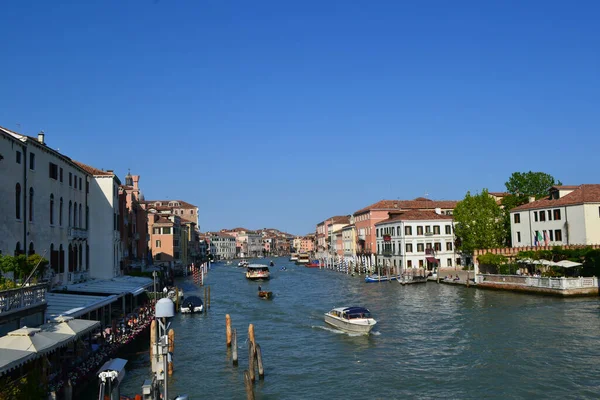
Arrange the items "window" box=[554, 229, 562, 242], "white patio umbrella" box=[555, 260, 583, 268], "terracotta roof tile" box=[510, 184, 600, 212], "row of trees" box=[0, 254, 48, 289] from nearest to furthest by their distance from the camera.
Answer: "row of trees" box=[0, 254, 48, 289], "white patio umbrella" box=[555, 260, 583, 268], "terracotta roof tile" box=[510, 184, 600, 212], "window" box=[554, 229, 562, 242]

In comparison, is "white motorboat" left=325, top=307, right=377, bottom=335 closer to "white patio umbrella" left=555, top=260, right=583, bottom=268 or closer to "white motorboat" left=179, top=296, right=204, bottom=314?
"white motorboat" left=179, top=296, right=204, bottom=314

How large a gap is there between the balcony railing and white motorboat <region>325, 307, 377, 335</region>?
642 inches

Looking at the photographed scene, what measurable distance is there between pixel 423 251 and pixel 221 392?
175 ft

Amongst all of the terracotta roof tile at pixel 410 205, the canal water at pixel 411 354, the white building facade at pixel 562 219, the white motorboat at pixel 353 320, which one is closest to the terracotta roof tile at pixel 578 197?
the white building facade at pixel 562 219

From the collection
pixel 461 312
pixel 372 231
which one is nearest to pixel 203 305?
pixel 461 312

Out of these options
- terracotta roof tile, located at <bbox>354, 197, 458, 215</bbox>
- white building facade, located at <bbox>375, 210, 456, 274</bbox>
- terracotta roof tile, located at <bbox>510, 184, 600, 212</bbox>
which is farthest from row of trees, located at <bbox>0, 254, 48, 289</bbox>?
terracotta roof tile, located at <bbox>354, 197, 458, 215</bbox>

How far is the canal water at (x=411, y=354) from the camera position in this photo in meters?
19.9

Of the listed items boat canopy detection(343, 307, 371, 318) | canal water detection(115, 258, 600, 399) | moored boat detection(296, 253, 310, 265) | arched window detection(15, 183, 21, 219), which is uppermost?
arched window detection(15, 183, 21, 219)

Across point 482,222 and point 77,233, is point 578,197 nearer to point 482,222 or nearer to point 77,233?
point 482,222

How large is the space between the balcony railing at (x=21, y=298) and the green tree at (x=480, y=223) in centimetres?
5424

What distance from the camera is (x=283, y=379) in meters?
21.6

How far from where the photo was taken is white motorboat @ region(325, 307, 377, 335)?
2905 centimetres

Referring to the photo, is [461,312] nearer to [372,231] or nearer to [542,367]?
[542,367]

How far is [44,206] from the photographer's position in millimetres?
26328
